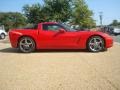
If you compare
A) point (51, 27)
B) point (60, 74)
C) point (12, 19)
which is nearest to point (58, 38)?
point (51, 27)

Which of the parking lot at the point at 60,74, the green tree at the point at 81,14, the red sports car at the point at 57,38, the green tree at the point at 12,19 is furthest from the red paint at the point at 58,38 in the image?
the green tree at the point at 12,19

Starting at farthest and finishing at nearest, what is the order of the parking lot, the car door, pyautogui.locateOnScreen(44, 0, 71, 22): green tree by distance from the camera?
pyautogui.locateOnScreen(44, 0, 71, 22): green tree, the car door, the parking lot

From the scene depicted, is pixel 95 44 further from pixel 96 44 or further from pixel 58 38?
pixel 58 38

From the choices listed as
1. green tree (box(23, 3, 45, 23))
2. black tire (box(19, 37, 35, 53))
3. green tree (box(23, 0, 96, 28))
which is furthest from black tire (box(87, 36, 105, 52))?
green tree (box(23, 3, 45, 23))

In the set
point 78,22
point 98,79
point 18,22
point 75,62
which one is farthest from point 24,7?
point 18,22

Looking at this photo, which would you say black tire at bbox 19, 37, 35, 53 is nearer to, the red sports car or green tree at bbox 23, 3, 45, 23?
the red sports car

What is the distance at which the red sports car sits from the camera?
1019 cm

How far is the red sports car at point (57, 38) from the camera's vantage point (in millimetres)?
10188

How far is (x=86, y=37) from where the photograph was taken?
10164mm

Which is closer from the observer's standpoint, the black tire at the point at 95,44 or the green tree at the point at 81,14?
the black tire at the point at 95,44

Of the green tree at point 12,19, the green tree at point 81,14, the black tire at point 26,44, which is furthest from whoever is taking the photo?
the green tree at point 12,19

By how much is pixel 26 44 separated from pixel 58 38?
4.33 ft

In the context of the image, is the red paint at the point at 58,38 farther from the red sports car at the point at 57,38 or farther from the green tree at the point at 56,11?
the green tree at the point at 56,11

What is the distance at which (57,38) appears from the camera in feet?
33.9
